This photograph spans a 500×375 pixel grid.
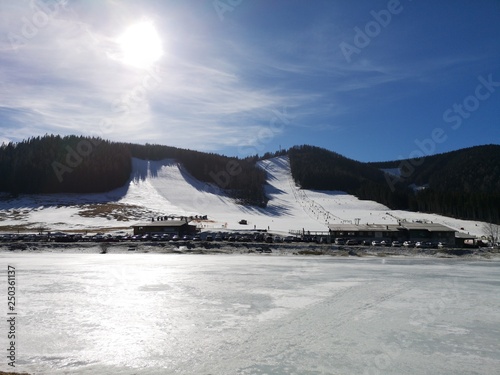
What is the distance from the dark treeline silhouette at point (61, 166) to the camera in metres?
125

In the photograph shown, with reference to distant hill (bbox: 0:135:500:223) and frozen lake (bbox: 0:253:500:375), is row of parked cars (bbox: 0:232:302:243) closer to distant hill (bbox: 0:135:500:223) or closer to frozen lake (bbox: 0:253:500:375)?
frozen lake (bbox: 0:253:500:375)

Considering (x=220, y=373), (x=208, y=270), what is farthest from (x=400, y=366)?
(x=208, y=270)

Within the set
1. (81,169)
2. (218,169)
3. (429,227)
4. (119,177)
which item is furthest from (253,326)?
(218,169)

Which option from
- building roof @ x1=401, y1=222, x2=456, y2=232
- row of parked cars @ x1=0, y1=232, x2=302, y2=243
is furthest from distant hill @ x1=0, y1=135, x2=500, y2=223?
row of parked cars @ x1=0, y1=232, x2=302, y2=243

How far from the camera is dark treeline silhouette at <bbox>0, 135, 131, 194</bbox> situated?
124750mm

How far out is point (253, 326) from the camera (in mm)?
13938

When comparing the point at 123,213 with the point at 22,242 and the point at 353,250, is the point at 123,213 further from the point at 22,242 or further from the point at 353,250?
the point at 353,250

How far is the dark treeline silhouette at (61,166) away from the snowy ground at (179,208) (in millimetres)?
Result: 6053

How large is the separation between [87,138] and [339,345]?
168712 millimetres

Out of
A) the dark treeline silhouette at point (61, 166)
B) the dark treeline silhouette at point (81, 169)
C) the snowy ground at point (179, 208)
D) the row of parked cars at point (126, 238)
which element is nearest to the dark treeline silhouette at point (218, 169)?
the dark treeline silhouette at point (81, 169)

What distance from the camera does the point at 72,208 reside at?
102 metres

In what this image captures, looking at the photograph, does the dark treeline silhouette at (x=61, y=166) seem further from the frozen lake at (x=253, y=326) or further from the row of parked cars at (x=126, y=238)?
the frozen lake at (x=253, y=326)

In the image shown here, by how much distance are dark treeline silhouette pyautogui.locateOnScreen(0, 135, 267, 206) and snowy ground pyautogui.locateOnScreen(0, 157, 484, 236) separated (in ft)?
18.8

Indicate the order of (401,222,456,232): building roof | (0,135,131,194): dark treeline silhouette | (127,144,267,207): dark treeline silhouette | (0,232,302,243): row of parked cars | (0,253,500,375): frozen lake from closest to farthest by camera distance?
(0,253,500,375): frozen lake
(0,232,302,243): row of parked cars
(401,222,456,232): building roof
(0,135,131,194): dark treeline silhouette
(127,144,267,207): dark treeline silhouette
